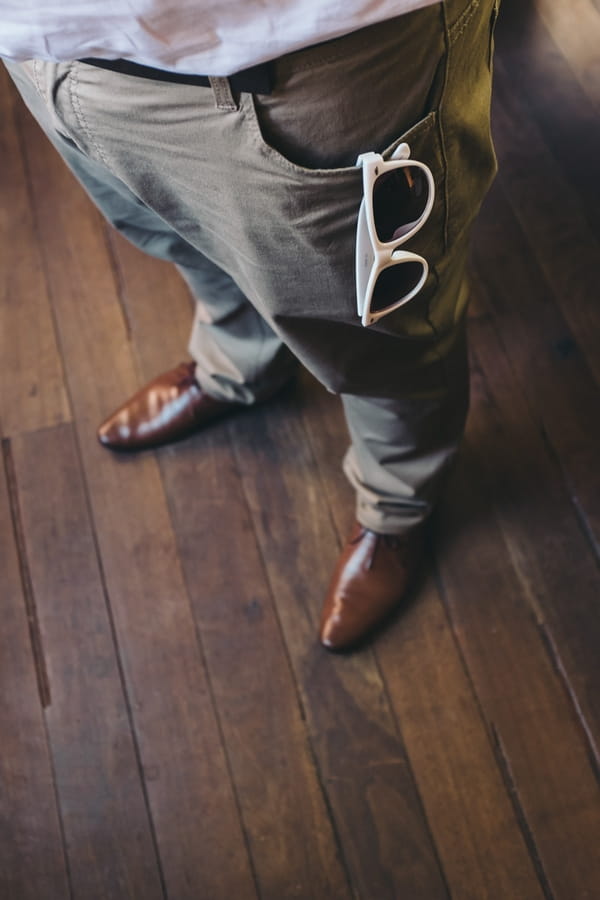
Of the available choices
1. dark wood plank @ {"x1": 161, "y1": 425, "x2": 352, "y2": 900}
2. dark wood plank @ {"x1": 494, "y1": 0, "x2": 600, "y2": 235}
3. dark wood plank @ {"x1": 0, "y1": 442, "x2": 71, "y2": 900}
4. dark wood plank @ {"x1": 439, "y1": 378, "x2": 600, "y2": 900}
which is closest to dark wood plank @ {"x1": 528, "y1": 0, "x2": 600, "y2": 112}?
dark wood plank @ {"x1": 494, "y1": 0, "x2": 600, "y2": 235}

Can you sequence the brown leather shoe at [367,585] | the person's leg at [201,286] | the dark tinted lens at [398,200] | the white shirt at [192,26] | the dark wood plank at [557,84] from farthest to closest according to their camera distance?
the dark wood plank at [557,84]
the brown leather shoe at [367,585]
the person's leg at [201,286]
the dark tinted lens at [398,200]
the white shirt at [192,26]

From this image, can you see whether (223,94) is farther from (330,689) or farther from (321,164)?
(330,689)

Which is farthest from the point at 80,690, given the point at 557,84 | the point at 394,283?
the point at 557,84

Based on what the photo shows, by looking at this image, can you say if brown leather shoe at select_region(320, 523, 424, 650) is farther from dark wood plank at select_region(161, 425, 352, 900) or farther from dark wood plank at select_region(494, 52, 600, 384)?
dark wood plank at select_region(494, 52, 600, 384)

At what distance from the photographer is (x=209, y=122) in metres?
0.58

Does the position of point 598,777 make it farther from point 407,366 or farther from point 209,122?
point 209,122

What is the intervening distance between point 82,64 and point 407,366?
399mm

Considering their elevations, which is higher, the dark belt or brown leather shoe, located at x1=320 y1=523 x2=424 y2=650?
the dark belt

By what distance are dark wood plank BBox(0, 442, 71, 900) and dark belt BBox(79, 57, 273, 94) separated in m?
0.87

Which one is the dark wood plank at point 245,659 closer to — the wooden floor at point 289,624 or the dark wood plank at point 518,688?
the wooden floor at point 289,624

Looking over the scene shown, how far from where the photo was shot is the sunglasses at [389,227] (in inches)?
22.9

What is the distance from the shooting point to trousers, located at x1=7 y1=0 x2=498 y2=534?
1.82 feet

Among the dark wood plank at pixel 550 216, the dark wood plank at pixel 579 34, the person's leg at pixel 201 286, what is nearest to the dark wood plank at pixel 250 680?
the person's leg at pixel 201 286

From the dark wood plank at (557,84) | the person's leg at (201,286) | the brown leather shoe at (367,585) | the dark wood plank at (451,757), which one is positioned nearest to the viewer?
the person's leg at (201,286)
